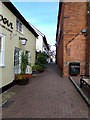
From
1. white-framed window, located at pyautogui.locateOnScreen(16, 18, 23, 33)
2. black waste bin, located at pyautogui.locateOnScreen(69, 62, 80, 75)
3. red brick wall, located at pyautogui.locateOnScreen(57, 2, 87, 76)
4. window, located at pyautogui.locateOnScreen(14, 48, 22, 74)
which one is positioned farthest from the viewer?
red brick wall, located at pyautogui.locateOnScreen(57, 2, 87, 76)

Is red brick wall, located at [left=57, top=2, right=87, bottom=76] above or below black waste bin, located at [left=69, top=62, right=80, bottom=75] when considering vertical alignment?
above

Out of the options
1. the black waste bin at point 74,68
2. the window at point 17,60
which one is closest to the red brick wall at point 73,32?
the black waste bin at point 74,68

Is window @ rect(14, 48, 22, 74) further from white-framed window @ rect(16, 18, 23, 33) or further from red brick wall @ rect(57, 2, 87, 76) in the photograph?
red brick wall @ rect(57, 2, 87, 76)

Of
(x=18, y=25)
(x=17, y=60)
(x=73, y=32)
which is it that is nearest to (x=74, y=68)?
(x=73, y=32)

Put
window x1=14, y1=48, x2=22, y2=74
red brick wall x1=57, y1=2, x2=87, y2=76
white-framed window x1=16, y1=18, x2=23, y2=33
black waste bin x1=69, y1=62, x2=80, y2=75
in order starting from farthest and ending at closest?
red brick wall x1=57, y1=2, x2=87, y2=76 < black waste bin x1=69, y1=62, x2=80, y2=75 < white-framed window x1=16, y1=18, x2=23, y2=33 < window x1=14, y1=48, x2=22, y2=74

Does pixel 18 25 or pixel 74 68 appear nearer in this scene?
pixel 18 25

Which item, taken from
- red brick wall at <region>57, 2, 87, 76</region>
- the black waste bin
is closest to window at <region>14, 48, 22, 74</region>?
red brick wall at <region>57, 2, 87, 76</region>

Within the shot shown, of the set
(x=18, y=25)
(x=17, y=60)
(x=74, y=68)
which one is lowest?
(x=74, y=68)

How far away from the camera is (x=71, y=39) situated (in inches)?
354

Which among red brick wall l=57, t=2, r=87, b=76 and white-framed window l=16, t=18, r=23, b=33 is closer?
white-framed window l=16, t=18, r=23, b=33

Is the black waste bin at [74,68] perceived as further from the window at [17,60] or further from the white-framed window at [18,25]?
the white-framed window at [18,25]

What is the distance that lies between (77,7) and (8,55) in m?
7.57

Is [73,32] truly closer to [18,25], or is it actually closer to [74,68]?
[74,68]

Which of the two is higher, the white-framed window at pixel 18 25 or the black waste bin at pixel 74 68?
the white-framed window at pixel 18 25
